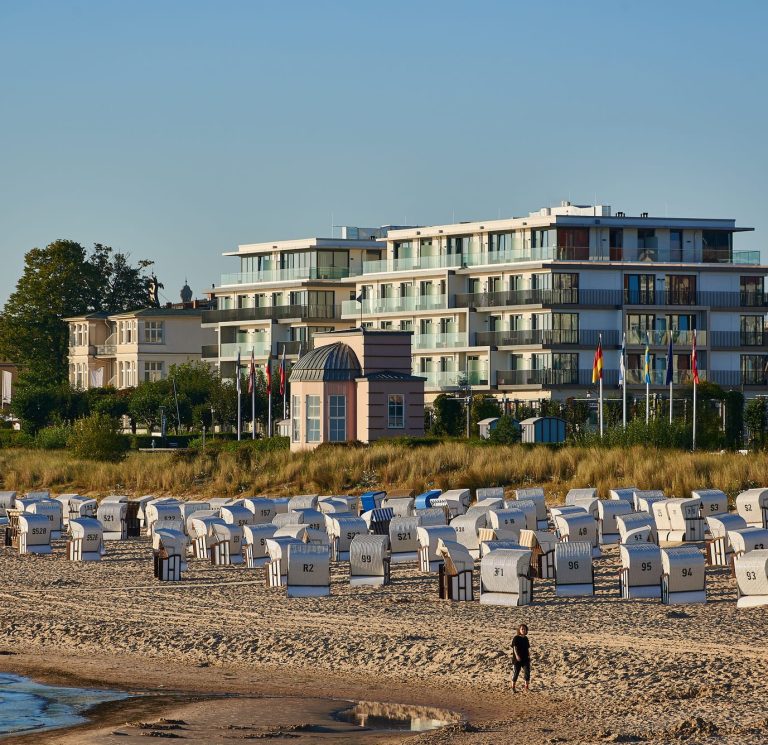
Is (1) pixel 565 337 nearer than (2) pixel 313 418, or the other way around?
(2) pixel 313 418

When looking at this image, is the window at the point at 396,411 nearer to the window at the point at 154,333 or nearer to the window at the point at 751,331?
the window at the point at 751,331

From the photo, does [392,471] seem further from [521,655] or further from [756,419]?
[521,655]

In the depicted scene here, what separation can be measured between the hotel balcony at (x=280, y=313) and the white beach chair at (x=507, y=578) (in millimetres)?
67579

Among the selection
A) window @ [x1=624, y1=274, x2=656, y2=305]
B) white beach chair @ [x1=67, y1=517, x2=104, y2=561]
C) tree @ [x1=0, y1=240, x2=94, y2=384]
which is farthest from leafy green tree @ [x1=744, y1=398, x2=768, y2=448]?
tree @ [x1=0, y1=240, x2=94, y2=384]

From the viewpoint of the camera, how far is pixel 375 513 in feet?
117

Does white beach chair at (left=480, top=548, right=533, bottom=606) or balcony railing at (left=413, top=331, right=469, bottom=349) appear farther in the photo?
balcony railing at (left=413, top=331, right=469, bottom=349)

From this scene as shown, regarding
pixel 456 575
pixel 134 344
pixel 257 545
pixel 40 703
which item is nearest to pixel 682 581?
pixel 456 575

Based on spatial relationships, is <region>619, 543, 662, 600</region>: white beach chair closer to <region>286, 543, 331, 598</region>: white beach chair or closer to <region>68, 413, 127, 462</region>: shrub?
<region>286, 543, 331, 598</region>: white beach chair

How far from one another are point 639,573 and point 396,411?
35794mm

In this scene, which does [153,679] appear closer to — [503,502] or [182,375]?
[503,502]

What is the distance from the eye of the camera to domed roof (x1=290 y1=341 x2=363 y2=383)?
206ft

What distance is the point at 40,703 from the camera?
2133cm

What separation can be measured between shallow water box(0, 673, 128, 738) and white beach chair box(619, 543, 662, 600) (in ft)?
29.4

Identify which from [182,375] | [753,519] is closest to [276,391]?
[182,375]
